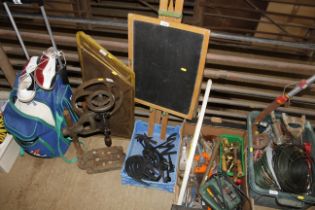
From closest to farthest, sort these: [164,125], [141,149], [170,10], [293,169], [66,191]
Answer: [170,10] → [293,169] → [66,191] → [164,125] → [141,149]

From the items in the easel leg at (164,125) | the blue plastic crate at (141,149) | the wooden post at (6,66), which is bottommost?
the blue plastic crate at (141,149)

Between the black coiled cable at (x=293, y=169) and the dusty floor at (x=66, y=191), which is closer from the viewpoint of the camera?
the black coiled cable at (x=293, y=169)

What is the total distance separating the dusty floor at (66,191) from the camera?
2178 mm

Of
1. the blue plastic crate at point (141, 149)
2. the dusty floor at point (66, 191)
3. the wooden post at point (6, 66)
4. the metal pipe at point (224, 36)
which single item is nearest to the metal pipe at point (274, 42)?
the metal pipe at point (224, 36)

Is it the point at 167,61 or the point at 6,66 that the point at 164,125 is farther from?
the point at 6,66

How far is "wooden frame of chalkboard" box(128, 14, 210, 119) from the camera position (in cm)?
169

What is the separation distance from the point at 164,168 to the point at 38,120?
3.65 ft

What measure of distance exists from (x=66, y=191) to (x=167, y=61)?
1442 millimetres

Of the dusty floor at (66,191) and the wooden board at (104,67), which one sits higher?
the wooden board at (104,67)

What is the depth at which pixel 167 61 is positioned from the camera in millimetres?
1860

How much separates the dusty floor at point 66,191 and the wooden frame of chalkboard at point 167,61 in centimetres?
79

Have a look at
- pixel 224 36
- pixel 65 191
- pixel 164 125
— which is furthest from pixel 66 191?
pixel 224 36

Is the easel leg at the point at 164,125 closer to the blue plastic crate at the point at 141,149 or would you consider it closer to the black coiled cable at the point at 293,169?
the blue plastic crate at the point at 141,149

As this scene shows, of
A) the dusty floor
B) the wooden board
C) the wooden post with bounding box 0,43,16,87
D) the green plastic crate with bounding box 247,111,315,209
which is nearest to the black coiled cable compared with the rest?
the green plastic crate with bounding box 247,111,315,209
